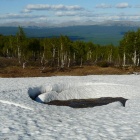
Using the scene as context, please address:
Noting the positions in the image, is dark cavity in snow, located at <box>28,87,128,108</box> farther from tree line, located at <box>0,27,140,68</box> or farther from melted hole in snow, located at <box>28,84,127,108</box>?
tree line, located at <box>0,27,140,68</box>

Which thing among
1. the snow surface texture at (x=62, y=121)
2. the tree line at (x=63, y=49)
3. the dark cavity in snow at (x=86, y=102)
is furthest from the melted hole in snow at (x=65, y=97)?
the tree line at (x=63, y=49)

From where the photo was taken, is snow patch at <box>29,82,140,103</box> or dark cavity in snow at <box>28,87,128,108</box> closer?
dark cavity in snow at <box>28,87,128,108</box>

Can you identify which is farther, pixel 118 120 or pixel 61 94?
pixel 61 94

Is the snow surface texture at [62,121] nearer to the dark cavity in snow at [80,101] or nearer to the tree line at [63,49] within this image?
the dark cavity in snow at [80,101]

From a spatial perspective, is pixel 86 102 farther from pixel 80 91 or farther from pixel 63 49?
pixel 63 49

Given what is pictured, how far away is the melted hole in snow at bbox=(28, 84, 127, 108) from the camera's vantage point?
93.4 ft

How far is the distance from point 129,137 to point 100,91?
66.9 feet

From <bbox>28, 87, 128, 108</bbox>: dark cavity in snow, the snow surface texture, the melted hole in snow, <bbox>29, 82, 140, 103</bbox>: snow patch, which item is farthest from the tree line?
the snow surface texture

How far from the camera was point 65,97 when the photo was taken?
31.1m

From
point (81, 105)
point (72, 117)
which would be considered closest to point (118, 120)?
point (72, 117)

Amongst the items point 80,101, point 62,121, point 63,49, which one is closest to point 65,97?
point 80,101

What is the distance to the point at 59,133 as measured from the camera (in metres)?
14.4

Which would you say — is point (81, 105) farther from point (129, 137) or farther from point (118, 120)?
point (129, 137)

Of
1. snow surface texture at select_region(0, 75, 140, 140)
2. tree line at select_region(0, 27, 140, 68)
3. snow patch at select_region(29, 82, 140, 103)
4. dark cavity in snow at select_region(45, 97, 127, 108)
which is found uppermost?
tree line at select_region(0, 27, 140, 68)
